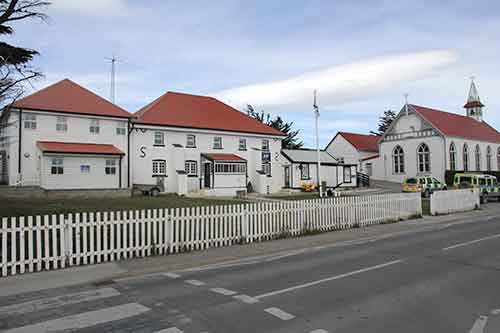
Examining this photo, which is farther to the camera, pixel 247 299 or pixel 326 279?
pixel 326 279

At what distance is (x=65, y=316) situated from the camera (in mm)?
5707

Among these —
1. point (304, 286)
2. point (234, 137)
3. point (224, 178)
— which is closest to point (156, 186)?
point (224, 178)

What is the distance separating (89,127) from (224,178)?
11788 mm

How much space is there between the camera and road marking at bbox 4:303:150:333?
17.1 ft

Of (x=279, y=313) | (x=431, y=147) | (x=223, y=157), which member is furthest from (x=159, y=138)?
(x=431, y=147)

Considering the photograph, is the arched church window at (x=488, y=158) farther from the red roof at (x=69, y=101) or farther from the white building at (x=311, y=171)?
the red roof at (x=69, y=101)

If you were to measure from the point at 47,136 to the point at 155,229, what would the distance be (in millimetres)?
22657

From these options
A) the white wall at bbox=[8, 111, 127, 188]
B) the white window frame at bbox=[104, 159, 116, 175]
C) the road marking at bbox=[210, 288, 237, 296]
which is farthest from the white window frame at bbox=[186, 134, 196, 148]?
the road marking at bbox=[210, 288, 237, 296]

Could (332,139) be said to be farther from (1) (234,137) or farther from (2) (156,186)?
(2) (156,186)

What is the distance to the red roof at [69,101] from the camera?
29.3 m

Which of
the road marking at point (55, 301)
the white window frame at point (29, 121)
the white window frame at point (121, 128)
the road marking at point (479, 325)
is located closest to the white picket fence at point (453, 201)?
the road marking at point (479, 325)

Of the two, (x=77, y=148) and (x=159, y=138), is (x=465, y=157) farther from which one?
(x=77, y=148)

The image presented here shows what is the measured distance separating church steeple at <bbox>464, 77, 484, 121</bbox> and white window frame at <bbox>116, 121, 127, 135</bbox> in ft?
176

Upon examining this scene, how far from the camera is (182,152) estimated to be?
34.6 m
